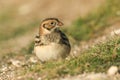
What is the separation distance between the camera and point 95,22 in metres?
15.0

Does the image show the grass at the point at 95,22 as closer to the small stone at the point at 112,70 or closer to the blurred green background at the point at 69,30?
the blurred green background at the point at 69,30

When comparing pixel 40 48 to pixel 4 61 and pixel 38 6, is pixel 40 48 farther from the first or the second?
pixel 38 6

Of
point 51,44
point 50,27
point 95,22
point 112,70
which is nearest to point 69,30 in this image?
point 95,22

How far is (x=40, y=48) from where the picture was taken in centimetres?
970

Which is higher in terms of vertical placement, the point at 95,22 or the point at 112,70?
the point at 95,22

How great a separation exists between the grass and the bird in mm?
4221

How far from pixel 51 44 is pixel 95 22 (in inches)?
215

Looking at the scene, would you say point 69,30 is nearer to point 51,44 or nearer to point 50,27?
point 50,27

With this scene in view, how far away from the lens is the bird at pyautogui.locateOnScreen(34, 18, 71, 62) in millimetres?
9586

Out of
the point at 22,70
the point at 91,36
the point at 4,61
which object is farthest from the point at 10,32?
the point at 22,70

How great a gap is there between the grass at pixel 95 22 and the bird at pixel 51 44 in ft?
13.8

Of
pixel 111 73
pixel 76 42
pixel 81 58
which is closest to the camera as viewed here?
pixel 111 73

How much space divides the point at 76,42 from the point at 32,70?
4.81m

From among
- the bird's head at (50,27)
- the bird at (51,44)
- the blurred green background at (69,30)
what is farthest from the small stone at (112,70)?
the bird's head at (50,27)
